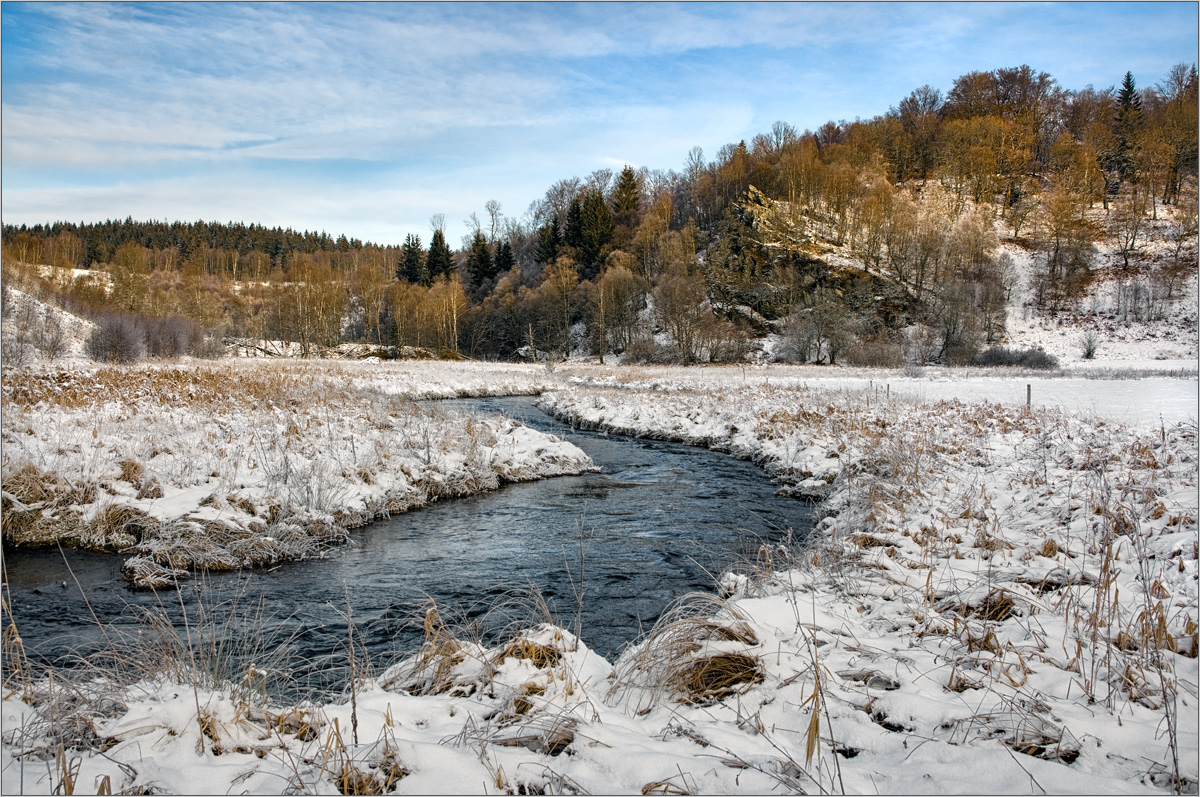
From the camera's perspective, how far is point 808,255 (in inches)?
2258

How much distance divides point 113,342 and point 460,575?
28.8m

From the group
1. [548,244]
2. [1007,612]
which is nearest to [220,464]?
[1007,612]

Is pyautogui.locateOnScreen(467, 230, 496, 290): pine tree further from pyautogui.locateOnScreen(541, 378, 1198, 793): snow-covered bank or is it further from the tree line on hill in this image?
pyautogui.locateOnScreen(541, 378, 1198, 793): snow-covered bank

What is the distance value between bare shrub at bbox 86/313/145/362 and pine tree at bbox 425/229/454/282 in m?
46.8

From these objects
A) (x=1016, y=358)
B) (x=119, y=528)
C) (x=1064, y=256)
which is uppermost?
(x=1064, y=256)

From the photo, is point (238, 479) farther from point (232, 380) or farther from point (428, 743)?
point (232, 380)

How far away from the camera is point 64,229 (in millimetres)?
100625

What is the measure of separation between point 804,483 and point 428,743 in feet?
29.6

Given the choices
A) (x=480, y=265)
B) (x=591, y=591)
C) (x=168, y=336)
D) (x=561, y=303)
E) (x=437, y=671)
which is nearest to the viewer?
(x=437, y=671)

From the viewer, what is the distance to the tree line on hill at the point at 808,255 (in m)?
51.9

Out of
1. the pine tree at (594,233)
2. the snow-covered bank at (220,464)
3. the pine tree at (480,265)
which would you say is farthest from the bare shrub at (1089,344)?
the pine tree at (480,265)

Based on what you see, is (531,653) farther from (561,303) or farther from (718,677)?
(561,303)

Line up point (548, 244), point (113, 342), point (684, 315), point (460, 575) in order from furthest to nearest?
point (548, 244) < point (684, 315) < point (113, 342) < point (460, 575)

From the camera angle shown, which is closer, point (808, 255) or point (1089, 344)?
point (1089, 344)
